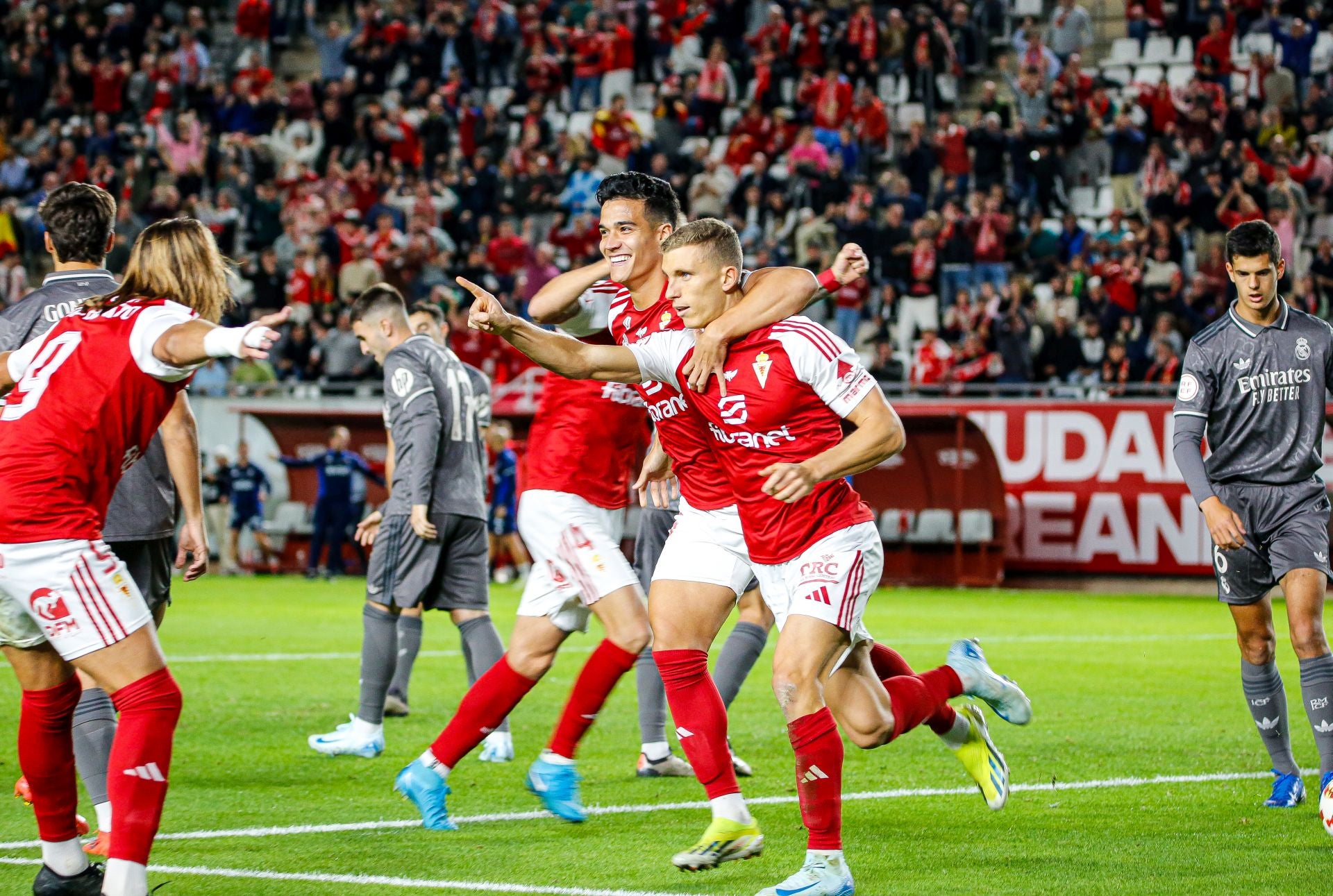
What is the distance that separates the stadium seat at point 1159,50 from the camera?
25516 millimetres

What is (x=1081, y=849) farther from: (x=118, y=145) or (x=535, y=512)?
(x=118, y=145)

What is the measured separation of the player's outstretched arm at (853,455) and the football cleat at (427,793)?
6.53 feet

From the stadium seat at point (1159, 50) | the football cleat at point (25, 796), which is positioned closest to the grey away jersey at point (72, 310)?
the football cleat at point (25, 796)

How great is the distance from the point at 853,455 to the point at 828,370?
39 cm

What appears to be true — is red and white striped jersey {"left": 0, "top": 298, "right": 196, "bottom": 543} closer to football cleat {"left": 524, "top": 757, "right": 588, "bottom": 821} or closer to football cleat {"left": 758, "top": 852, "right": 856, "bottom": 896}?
football cleat {"left": 524, "top": 757, "right": 588, "bottom": 821}

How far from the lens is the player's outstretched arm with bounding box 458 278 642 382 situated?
5707 mm

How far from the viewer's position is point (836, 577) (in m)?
5.59

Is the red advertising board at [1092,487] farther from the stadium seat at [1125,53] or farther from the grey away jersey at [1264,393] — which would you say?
the grey away jersey at [1264,393]

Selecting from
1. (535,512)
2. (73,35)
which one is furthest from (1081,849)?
(73,35)

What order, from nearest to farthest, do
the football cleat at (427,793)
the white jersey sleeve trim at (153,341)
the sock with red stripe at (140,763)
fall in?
the sock with red stripe at (140,763), the white jersey sleeve trim at (153,341), the football cleat at (427,793)


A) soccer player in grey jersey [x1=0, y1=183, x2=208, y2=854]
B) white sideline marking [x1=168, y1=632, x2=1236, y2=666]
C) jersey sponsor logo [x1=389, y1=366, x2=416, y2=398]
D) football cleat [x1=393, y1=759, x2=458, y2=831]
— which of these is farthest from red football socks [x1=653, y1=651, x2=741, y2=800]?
white sideline marking [x1=168, y1=632, x2=1236, y2=666]

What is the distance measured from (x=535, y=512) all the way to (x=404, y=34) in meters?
23.8

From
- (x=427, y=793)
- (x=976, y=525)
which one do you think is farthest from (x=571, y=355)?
(x=976, y=525)

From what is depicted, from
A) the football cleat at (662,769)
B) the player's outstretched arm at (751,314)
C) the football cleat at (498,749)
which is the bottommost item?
the football cleat at (498,749)
